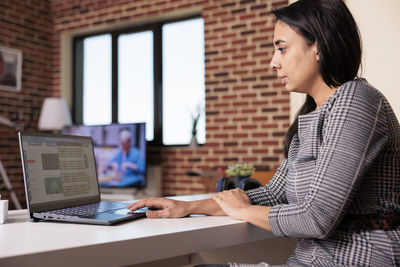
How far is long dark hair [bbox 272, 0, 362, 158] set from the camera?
1.21 meters

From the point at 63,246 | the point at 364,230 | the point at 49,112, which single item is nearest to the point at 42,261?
the point at 63,246

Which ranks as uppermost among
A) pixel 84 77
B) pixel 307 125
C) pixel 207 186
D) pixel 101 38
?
pixel 101 38

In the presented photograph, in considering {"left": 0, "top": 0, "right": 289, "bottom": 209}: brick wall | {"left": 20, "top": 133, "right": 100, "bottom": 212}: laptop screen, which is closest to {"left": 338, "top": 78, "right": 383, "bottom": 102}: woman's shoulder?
{"left": 20, "top": 133, "right": 100, "bottom": 212}: laptop screen

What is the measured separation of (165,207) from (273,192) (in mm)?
381

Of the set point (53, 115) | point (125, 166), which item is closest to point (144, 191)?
point (125, 166)

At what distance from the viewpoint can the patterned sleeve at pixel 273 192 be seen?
Answer: 56.6 inches

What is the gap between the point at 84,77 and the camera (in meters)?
5.68

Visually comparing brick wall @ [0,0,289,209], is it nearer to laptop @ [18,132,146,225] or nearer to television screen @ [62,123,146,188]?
television screen @ [62,123,146,188]

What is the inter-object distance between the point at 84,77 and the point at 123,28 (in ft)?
2.95

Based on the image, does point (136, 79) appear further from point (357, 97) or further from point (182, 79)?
point (357, 97)

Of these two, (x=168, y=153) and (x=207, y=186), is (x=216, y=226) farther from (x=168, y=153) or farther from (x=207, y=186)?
(x=168, y=153)

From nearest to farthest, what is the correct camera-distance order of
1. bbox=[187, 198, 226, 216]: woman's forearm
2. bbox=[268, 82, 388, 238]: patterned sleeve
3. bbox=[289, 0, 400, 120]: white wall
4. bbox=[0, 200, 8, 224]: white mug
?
bbox=[268, 82, 388, 238]: patterned sleeve, bbox=[0, 200, 8, 224]: white mug, bbox=[187, 198, 226, 216]: woman's forearm, bbox=[289, 0, 400, 120]: white wall

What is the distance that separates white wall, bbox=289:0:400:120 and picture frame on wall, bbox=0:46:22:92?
13.3 feet

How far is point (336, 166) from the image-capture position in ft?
3.35
